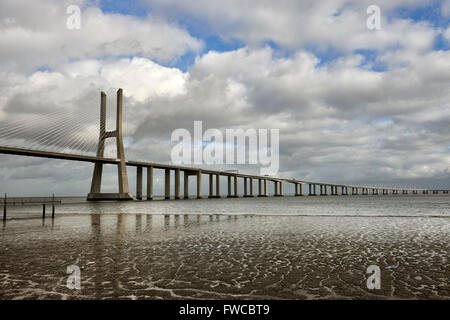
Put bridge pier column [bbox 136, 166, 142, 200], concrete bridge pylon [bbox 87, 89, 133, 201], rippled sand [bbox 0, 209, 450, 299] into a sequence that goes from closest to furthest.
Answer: rippled sand [bbox 0, 209, 450, 299] < concrete bridge pylon [bbox 87, 89, 133, 201] < bridge pier column [bbox 136, 166, 142, 200]

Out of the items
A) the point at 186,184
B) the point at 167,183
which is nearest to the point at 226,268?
the point at 167,183

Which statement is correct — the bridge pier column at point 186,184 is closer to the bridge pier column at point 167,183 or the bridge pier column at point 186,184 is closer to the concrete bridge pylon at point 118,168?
the bridge pier column at point 167,183

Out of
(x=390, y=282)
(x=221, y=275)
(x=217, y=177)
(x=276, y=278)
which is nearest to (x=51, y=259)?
(x=221, y=275)

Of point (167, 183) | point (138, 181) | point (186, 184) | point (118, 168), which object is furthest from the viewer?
point (186, 184)

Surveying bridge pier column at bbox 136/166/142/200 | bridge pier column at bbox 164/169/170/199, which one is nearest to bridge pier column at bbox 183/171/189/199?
bridge pier column at bbox 164/169/170/199

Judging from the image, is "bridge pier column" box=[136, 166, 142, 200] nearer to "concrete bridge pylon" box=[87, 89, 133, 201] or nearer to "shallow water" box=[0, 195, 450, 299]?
"concrete bridge pylon" box=[87, 89, 133, 201]

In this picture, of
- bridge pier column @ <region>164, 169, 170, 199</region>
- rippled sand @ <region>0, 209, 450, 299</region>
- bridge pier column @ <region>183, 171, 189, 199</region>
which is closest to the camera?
rippled sand @ <region>0, 209, 450, 299</region>

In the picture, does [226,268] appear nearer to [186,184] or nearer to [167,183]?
[167,183]

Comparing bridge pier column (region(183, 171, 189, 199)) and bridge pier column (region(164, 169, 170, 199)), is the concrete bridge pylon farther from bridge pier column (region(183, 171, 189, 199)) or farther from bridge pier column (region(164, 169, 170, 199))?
bridge pier column (region(183, 171, 189, 199))

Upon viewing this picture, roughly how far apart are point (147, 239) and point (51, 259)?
469 centimetres

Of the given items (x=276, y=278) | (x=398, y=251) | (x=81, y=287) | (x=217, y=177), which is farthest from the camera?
(x=217, y=177)

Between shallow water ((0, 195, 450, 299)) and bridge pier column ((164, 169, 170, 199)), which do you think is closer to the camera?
shallow water ((0, 195, 450, 299))
